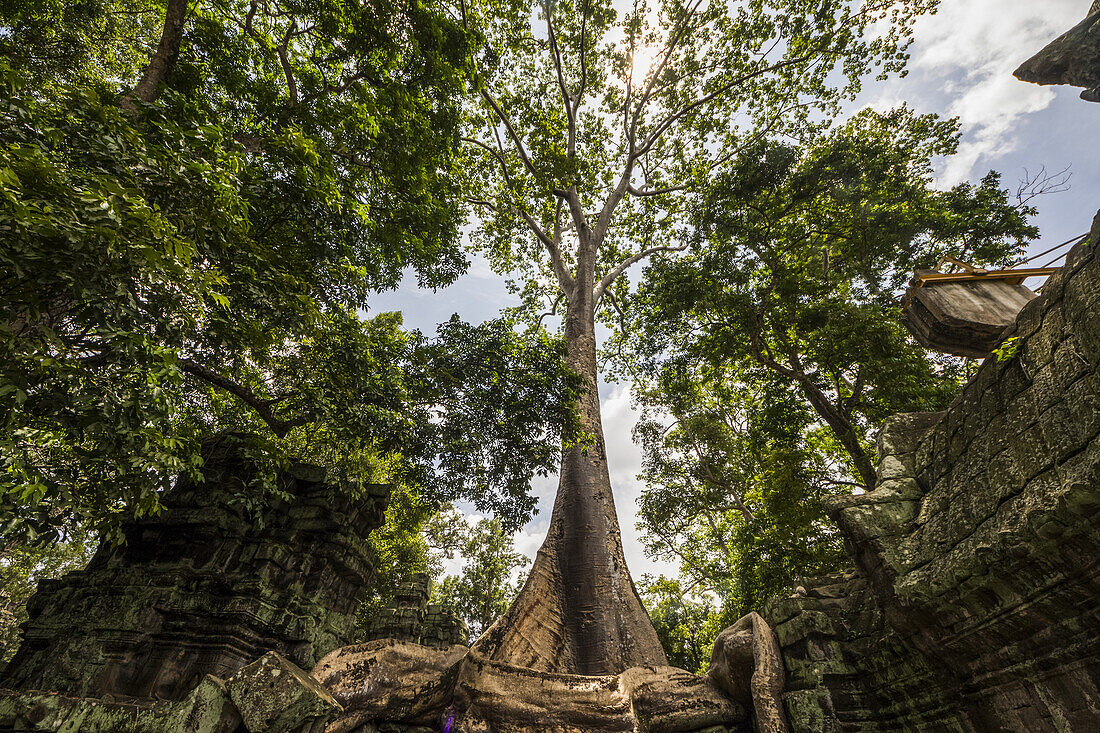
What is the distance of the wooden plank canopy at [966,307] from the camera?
12.2 ft

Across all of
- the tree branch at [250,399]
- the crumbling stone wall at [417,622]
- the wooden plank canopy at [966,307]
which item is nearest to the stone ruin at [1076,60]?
the wooden plank canopy at [966,307]

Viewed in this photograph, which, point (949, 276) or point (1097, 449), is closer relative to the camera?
point (1097, 449)

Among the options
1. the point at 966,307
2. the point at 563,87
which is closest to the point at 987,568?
the point at 966,307

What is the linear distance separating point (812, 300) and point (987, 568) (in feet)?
20.0

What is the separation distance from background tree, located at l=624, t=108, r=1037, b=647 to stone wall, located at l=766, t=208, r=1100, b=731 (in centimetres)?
355

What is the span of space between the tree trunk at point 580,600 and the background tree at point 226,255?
0.68 m

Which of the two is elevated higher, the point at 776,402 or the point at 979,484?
the point at 776,402

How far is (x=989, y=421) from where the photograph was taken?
8.57ft

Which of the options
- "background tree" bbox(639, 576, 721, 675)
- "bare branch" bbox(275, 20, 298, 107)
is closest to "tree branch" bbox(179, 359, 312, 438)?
"bare branch" bbox(275, 20, 298, 107)

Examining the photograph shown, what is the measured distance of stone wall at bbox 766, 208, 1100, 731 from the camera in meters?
1.98

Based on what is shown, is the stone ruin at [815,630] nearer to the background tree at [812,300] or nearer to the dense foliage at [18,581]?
the background tree at [812,300]

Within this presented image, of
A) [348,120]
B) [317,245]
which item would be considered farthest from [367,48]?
[317,245]

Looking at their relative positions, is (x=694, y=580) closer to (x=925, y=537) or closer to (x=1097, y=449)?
(x=925, y=537)

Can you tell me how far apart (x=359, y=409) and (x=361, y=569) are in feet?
7.78
